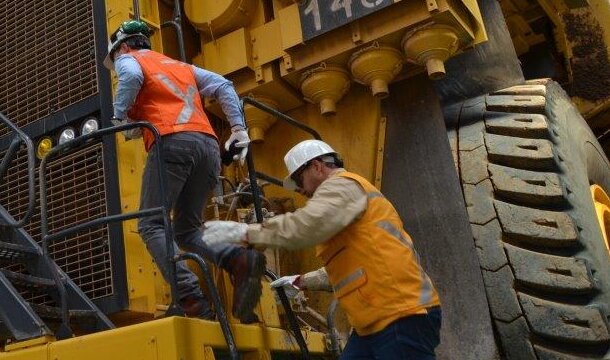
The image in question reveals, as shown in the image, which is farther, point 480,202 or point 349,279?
point 480,202

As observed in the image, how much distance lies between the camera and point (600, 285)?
11.6 ft

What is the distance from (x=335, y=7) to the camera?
→ 13.8ft

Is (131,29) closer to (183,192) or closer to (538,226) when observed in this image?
(183,192)

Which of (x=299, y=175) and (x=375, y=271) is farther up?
(x=299, y=175)

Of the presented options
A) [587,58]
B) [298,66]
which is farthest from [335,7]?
[587,58]

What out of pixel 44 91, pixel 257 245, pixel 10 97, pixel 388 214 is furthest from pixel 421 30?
pixel 10 97

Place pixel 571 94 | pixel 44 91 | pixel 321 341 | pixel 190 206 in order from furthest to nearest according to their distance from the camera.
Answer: pixel 571 94, pixel 44 91, pixel 321 341, pixel 190 206

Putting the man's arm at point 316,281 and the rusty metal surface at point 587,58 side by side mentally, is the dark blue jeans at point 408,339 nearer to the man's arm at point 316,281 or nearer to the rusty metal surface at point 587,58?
the man's arm at point 316,281

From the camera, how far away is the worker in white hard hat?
274cm

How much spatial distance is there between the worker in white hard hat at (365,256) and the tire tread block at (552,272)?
0.84m

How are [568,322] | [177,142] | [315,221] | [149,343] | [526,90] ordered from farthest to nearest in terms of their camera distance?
[526,90], [568,322], [177,142], [315,221], [149,343]

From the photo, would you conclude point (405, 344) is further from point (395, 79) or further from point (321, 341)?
point (395, 79)

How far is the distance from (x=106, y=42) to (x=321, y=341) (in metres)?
1.99

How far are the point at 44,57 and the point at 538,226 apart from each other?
2862 millimetres
